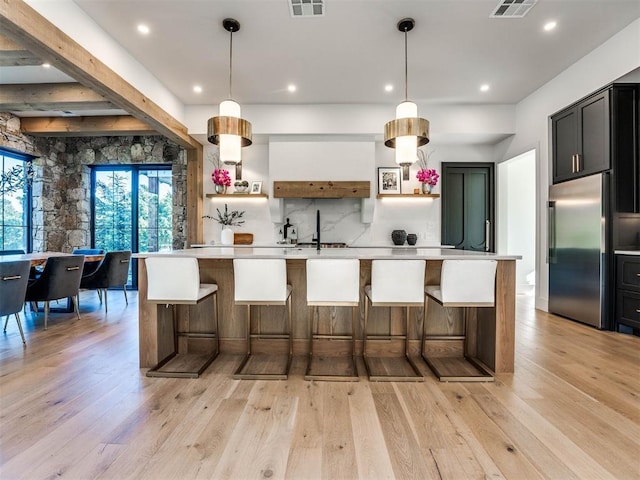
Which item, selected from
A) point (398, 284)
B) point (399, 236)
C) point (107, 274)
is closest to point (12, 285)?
point (107, 274)

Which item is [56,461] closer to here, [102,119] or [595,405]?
[595,405]

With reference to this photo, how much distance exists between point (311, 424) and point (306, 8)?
3230 millimetres

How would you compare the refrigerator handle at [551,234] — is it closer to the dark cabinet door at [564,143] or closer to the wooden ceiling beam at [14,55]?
the dark cabinet door at [564,143]

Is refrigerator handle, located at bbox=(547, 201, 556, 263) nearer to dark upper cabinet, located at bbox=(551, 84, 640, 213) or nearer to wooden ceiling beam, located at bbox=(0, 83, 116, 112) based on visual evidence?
dark upper cabinet, located at bbox=(551, 84, 640, 213)

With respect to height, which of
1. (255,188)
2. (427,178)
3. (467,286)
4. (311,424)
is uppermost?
(427,178)

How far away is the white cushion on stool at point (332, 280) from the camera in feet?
7.74

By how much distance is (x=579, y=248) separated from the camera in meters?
3.81

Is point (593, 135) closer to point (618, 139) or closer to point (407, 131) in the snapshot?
point (618, 139)

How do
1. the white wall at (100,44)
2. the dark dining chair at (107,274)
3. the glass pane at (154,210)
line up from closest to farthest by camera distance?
the white wall at (100,44) → the dark dining chair at (107,274) → the glass pane at (154,210)

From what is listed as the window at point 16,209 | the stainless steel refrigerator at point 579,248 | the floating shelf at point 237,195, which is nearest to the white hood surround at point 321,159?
the floating shelf at point 237,195

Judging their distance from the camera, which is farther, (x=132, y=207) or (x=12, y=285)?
(x=132, y=207)

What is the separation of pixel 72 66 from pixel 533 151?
18.0ft

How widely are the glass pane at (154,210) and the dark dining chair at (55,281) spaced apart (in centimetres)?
218

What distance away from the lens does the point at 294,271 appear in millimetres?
2787
